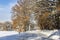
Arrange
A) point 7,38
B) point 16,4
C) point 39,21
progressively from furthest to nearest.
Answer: point 16,4 → point 39,21 → point 7,38

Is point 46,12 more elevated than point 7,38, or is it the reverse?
point 46,12

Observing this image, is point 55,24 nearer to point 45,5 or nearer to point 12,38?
point 45,5

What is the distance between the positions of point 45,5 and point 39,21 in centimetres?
198

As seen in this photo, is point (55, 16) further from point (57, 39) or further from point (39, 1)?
point (57, 39)

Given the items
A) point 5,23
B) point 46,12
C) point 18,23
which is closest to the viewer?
point 46,12

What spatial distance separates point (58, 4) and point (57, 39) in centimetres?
412

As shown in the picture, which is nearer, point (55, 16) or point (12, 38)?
point (12, 38)

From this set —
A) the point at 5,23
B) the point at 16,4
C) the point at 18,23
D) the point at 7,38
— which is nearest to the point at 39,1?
the point at 7,38

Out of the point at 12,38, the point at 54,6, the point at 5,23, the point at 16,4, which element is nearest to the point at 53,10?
the point at 54,6

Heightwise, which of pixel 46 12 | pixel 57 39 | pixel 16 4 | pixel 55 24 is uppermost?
pixel 16 4

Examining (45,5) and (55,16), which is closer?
(45,5)

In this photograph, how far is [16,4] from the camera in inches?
1089

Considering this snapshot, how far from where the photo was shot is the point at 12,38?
8.88 m

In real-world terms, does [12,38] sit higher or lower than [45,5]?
lower
